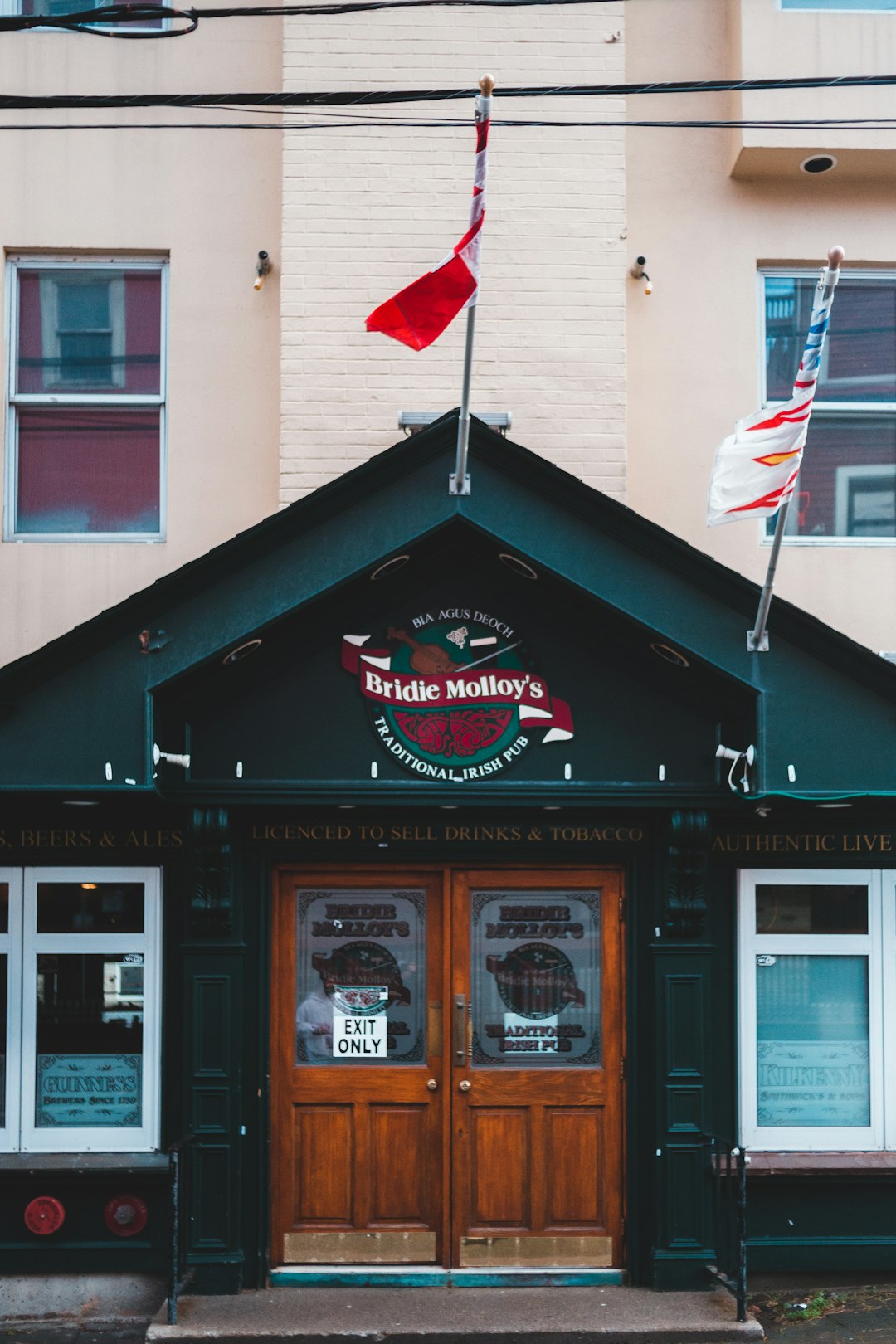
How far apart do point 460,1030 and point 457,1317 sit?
5.18 ft

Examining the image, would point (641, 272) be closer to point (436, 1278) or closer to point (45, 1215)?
point (436, 1278)

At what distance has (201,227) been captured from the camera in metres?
9.25

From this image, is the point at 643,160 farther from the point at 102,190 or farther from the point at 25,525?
the point at 25,525

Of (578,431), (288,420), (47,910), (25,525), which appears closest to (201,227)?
(288,420)

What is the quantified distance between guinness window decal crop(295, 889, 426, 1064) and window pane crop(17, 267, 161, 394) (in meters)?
3.66

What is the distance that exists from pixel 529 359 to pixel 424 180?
136 centimetres

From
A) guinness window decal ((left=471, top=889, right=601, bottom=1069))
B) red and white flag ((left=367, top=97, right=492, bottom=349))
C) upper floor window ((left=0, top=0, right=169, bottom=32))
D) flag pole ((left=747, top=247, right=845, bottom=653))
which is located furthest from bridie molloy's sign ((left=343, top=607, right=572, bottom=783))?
upper floor window ((left=0, top=0, right=169, bottom=32))

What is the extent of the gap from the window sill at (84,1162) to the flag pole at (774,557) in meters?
4.60

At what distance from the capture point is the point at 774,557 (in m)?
7.39

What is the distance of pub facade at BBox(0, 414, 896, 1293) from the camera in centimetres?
770

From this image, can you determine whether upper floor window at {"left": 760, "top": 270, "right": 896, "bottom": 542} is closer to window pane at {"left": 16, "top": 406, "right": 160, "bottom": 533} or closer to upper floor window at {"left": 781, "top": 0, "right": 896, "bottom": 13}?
upper floor window at {"left": 781, "top": 0, "right": 896, "bottom": 13}

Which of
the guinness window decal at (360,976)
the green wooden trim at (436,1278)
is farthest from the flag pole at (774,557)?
the green wooden trim at (436,1278)

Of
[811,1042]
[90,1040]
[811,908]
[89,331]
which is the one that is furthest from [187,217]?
[811,1042]

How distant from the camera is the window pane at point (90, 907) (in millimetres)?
8570
